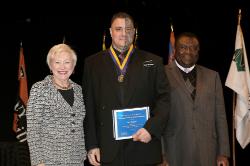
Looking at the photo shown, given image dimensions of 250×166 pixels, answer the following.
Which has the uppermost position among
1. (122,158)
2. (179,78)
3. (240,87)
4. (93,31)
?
(93,31)

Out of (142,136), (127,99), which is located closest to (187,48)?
(127,99)

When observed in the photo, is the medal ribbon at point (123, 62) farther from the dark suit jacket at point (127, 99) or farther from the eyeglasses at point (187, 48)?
the eyeglasses at point (187, 48)

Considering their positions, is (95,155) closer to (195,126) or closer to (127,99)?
(127,99)

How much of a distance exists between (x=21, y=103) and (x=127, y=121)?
129 inches

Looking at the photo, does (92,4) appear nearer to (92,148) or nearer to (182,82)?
(182,82)

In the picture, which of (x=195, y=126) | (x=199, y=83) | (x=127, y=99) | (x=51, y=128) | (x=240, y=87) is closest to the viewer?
(x=51, y=128)

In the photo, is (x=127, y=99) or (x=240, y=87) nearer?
(x=127, y=99)

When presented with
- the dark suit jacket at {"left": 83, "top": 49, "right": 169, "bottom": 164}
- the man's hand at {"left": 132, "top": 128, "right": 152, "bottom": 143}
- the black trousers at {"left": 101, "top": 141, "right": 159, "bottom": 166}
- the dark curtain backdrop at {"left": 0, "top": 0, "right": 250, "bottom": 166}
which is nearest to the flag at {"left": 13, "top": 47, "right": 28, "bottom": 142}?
the dark curtain backdrop at {"left": 0, "top": 0, "right": 250, "bottom": 166}

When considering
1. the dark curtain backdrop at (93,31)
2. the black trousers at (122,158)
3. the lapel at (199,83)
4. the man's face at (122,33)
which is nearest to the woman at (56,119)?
the black trousers at (122,158)

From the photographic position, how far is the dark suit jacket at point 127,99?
2871mm

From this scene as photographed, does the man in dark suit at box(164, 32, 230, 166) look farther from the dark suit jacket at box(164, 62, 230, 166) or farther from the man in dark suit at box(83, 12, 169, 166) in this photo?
the man in dark suit at box(83, 12, 169, 166)

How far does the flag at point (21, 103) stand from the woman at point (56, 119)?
293 centimetres

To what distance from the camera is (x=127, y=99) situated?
2863mm

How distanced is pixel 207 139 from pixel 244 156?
2949 millimetres
